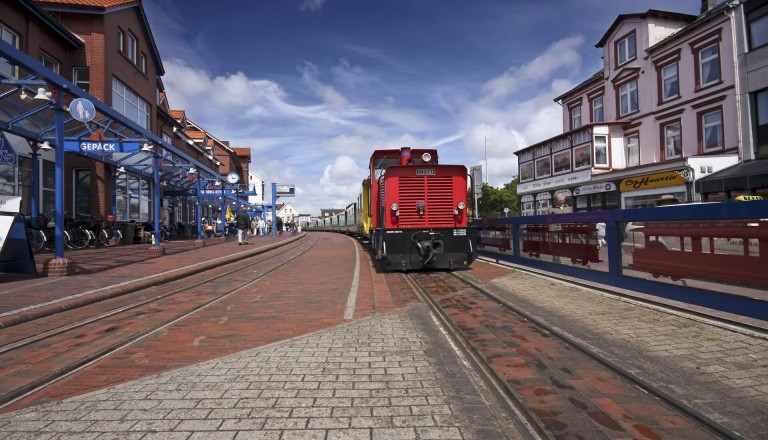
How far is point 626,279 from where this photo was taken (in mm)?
6926

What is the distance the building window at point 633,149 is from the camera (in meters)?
26.4

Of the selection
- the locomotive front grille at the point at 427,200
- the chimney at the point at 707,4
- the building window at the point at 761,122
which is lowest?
the locomotive front grille at the point at 427,200

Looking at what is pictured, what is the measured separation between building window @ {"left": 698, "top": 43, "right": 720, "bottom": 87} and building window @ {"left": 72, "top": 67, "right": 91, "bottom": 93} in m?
27.7

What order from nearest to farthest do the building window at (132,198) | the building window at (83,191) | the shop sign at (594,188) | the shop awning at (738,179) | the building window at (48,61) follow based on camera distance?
the shop awning at (738,179)
the building window at (48,61)
the building window at (83,191)
the building window at (132,198)
the shop sign at (594,188)

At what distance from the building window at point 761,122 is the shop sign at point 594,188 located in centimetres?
858

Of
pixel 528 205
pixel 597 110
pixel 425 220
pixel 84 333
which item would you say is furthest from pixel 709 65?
pixel 84 333

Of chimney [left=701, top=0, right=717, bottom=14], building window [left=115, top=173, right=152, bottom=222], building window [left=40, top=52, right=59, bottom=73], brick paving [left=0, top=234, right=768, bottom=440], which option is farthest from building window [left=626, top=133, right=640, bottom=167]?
building window [left=40, top=52, right=59, bottom=73]

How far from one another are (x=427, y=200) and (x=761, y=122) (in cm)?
1667

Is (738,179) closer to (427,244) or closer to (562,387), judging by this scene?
(427,244)

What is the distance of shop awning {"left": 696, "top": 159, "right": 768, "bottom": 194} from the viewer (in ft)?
56.2

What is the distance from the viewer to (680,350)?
444cm

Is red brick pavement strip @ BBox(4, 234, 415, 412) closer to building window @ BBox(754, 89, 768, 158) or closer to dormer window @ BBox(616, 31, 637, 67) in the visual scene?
building window @ BBox(754, 89, 768, 158)

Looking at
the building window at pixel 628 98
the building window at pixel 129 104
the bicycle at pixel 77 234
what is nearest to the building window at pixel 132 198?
the building window at pixel 129 104

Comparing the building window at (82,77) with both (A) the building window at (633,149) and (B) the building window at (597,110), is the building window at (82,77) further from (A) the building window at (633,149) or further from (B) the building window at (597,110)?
(B) the building window at (597,110)
